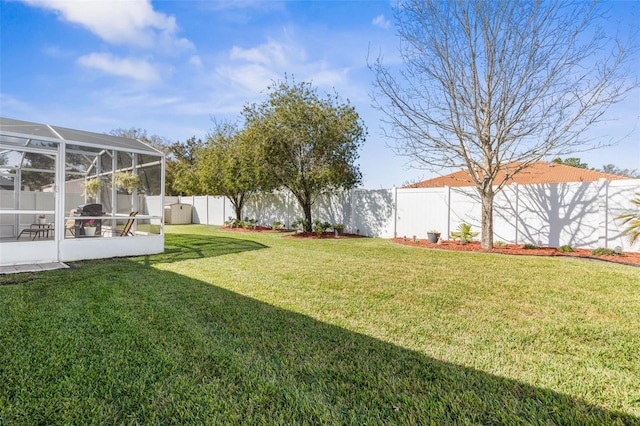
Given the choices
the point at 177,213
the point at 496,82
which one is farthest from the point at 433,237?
the point at 177,213

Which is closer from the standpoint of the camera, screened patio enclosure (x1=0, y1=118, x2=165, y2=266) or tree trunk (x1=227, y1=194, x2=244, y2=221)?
screened patio enclosure (x1=0, y1=118, x2=165, y2=266)

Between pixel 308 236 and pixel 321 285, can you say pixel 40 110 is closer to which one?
pixel 308 236

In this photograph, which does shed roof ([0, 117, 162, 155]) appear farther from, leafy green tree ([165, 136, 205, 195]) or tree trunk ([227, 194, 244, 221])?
leafy green tree ([165, 136, 205, 195])

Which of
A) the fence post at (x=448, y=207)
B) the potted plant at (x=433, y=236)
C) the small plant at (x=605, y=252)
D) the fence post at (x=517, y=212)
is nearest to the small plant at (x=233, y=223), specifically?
the potted plant at (x=433, y=236)

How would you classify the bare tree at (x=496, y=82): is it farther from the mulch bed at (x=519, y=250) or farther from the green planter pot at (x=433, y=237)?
the green planter pot at (x=433, y=237)

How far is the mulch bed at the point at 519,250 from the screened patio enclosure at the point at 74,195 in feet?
26.0

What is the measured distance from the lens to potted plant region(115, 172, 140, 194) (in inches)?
363

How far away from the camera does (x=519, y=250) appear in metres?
9.41

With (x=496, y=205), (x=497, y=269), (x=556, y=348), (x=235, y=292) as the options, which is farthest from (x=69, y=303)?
(x=496, y=205)

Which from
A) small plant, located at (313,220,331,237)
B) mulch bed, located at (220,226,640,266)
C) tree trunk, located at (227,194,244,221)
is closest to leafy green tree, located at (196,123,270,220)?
tree trunk, located at (227,194,244,221)

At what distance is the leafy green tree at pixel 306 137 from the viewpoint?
13258mm

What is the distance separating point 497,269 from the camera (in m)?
6.82

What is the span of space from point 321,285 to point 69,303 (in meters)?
3.49

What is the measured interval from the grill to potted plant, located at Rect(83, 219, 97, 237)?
24 millimetres
